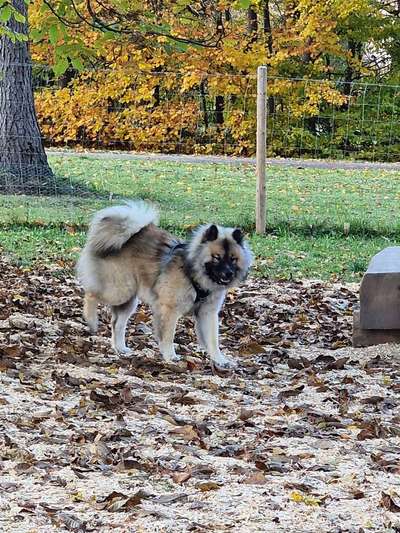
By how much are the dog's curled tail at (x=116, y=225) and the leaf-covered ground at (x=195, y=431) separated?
0.77 metres

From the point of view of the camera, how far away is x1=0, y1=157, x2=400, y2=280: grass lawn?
12203 millimetres

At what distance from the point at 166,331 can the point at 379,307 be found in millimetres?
1611

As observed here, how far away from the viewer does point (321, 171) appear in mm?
22125

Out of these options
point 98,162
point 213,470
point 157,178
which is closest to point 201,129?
point 157,178

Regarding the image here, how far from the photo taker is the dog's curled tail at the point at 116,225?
24.4ft

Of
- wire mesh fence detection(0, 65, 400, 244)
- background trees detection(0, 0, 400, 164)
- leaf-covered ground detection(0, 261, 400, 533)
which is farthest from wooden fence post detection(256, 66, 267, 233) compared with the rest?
leaf-covered ground detection(0, 261, 400, 533)

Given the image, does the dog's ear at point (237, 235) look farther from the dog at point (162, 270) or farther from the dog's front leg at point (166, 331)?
the dog's front leg at point (166, 331)

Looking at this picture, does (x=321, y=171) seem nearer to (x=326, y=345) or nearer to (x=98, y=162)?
(x=98, y=162)

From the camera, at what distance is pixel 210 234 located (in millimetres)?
7344

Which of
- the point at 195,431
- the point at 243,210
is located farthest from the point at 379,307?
the point at 243,210

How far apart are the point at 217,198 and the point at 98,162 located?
5003 mm

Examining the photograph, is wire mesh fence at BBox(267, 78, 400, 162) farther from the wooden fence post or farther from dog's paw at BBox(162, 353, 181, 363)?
dog's paw at BBox(162, 353, 181, 363)

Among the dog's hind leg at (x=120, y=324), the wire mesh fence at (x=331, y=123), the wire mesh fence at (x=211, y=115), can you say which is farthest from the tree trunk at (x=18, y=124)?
the dog's hind leg at (x=120, y=324)

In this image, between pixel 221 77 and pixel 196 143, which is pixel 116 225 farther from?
pixel 196 143
